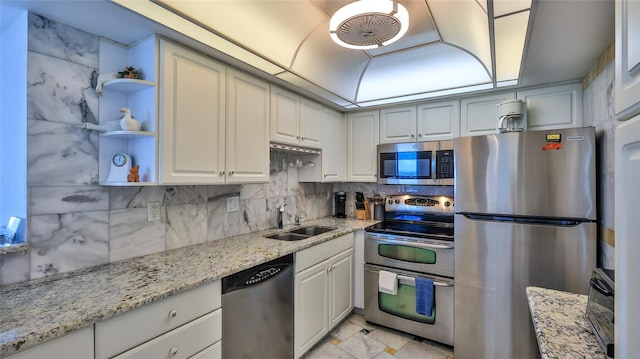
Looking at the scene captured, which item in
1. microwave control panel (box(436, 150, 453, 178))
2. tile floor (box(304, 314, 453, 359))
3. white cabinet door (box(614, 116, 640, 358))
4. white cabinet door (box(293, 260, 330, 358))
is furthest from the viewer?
microwave control panel (box(436, 150, 453, 178))

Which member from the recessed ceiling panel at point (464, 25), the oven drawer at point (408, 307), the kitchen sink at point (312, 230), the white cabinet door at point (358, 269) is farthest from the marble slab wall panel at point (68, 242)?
the recessed ceiling panel at point (464, 25)

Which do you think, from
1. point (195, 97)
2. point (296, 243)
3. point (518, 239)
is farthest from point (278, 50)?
point (518, 239)

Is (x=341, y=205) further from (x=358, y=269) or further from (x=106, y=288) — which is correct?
(x=106, y=288)

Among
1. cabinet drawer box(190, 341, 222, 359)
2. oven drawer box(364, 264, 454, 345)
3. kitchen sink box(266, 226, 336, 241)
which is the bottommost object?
oven drawer box(364, 264, 454, 345)

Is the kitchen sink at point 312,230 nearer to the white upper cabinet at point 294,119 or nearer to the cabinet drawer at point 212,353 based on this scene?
the white upper cabinet at point 294,119

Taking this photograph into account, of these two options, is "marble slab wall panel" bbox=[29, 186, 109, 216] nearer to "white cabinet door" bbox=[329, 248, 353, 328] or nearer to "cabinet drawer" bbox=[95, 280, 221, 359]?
"cabinet drawer" bbox=[95, 280, 221, 359]

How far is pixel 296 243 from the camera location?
213 cm

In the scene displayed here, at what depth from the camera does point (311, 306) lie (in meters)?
Result: 2.25

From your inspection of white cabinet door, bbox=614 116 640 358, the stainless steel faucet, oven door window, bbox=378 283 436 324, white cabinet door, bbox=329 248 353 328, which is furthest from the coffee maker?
white cabinet door, bbox=614 116 640 358

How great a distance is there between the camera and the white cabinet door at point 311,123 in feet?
8.85

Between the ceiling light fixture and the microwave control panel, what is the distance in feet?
4.26

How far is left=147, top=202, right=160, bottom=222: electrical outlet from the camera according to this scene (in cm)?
180

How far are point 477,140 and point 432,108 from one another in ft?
2.59

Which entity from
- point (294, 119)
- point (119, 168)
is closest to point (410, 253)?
point (294, 119)
